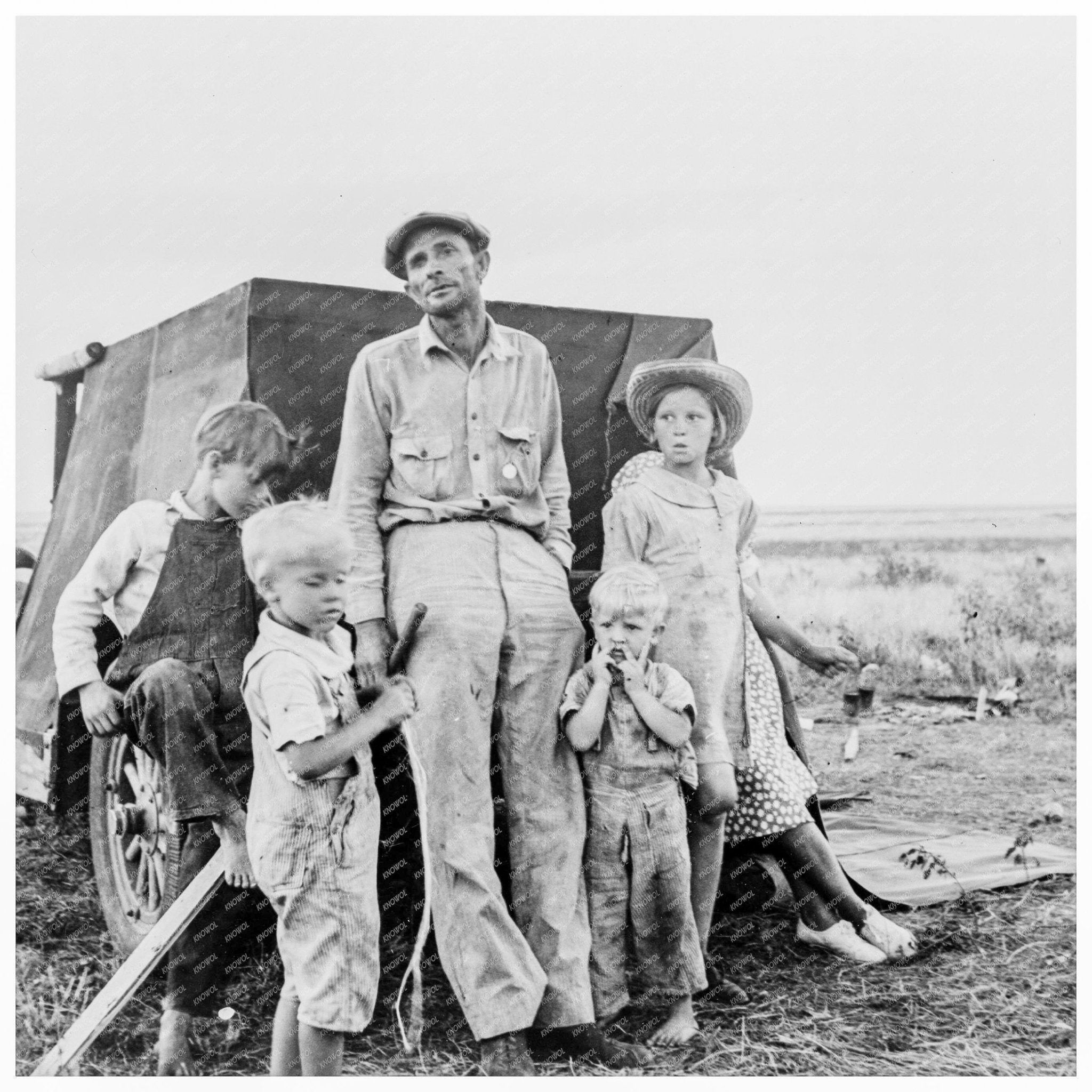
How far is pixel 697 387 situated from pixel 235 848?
7.84 feet

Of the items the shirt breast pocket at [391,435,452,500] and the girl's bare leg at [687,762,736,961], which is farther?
the girl's bare leg at [687,762,736,961]

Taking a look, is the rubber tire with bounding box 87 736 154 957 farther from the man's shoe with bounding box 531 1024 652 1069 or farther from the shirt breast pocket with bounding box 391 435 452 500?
the man's shoe with bounding box 531 1024 652 1069

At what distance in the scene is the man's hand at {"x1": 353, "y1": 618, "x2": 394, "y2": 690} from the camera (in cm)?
438

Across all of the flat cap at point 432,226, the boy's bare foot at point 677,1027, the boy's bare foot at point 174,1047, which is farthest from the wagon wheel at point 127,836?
the flat cap at point 432,226

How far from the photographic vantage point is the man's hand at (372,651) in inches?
172

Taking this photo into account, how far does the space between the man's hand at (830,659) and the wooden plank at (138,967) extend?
7.73 feet

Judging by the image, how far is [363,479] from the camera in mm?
4598

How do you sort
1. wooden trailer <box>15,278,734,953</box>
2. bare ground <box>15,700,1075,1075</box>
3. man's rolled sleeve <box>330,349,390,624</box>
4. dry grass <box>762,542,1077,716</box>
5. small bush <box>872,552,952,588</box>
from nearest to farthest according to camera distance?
man's rolled sleeve <box>330,349,390,624</box>
bare ground <box>15,700,1075,1075</box>
wooden trailer <box>15,278,734,953</box>
dry grass <box>762,542,1077,716</box>
small bush <box>872,552,952,588</box>

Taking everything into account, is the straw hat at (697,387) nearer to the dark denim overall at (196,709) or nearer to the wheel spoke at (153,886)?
the dark denim overall at (196,709)

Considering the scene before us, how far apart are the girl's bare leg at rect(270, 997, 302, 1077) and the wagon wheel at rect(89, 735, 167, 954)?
84cm

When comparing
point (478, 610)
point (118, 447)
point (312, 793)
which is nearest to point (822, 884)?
point (478, 610)

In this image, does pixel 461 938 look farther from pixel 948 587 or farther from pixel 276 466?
pixel 948 587

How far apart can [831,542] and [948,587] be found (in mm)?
559

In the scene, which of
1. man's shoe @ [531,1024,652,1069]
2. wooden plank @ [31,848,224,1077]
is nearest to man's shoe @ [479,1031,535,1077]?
man's shoe @ [531,1024,652,1069]
